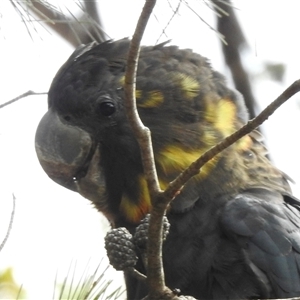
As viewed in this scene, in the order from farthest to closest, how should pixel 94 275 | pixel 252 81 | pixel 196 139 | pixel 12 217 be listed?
1. pixel 252 81
2. pixel 196 139
3. pixel 12 217
4. pixel 94 275

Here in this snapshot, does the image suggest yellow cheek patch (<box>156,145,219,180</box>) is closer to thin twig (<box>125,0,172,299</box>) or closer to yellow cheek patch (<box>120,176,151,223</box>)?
yellow cheek patch (<box>120,176,151,223</box>)

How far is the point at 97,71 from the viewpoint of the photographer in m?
2.49

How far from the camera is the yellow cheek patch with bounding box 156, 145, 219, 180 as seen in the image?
2.43m

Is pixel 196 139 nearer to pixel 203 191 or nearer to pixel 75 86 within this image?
pixel 203 191

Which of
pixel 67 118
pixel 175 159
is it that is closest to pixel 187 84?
pixel 175 159

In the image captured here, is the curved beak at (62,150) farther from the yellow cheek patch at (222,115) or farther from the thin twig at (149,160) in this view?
the thin twig at (149,160)

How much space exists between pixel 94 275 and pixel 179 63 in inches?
38.1

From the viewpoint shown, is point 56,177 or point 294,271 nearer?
point 294,271

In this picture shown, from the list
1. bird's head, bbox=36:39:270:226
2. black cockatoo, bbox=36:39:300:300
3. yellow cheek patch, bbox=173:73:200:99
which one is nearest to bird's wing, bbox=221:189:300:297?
black cockatoo, bbox=36:39:300:300

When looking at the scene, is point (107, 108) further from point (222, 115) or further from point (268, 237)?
point (268, 237)

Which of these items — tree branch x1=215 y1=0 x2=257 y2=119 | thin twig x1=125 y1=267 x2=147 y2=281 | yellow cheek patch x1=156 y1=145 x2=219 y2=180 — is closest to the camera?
thin twig x1=125 y1=267 x2=147 y2=281

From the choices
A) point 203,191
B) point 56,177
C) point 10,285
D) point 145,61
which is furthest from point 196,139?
point 10,285

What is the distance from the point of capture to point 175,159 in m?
2.43

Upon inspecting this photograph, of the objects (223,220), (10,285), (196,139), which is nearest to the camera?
(223,220)
